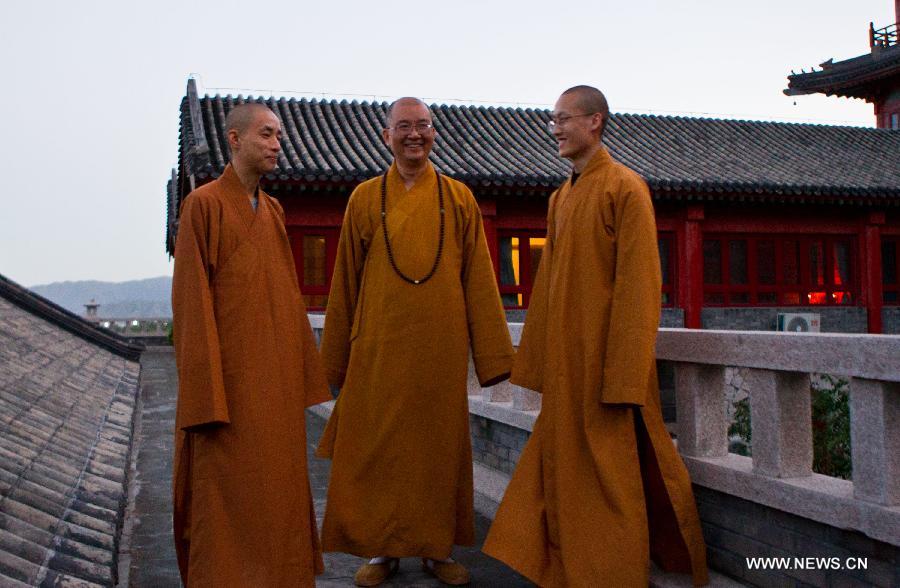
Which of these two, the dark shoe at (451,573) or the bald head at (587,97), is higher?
the bald head at (587,97)

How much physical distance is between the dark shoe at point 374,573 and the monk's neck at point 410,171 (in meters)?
1.52

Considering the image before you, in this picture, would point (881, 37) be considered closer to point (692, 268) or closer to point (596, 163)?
point (692, 268)

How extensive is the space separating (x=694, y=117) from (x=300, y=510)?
663 inches

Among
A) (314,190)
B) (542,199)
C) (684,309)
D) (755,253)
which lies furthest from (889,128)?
(314,190)

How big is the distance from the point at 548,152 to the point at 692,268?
311 centimetres

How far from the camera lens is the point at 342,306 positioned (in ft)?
11.9

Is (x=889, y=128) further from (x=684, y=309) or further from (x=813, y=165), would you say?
Answer: (x=684, y=309)

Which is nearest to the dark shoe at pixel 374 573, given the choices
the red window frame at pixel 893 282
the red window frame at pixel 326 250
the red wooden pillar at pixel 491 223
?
the red window frame at pixel 326 250

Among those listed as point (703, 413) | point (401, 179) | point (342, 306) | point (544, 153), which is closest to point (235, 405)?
point (342, 306)

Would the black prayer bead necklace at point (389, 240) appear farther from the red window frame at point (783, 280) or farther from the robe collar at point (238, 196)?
the red window frame at point (783, 280)

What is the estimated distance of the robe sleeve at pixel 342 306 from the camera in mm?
3615

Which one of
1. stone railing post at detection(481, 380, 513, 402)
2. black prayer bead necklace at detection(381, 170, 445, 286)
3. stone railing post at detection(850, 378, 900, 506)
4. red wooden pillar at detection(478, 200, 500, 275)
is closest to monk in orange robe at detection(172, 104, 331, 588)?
black prayer bead necklace at detection(381, 170, 445, 286)

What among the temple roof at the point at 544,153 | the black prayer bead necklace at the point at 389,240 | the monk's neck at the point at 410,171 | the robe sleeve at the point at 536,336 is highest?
the temple roof at the point at 544,153

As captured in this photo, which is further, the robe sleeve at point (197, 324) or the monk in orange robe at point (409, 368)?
the monk in orange robe at point (409, 368)
